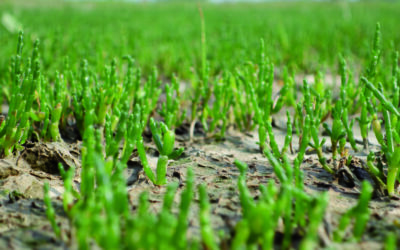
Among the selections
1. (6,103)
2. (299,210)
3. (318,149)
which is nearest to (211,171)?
(318,149)

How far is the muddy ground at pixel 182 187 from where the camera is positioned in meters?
1.29

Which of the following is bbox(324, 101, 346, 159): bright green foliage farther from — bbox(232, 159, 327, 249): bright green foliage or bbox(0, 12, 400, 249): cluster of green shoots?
bbox(232, 159, 327, 249): bright green foliage

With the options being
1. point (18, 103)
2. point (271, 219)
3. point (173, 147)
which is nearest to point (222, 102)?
point (173, 147)

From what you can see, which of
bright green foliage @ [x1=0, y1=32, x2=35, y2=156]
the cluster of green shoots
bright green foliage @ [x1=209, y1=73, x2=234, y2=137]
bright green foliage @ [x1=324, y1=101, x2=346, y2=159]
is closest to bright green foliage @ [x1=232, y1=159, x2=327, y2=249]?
the cluster of green shoots

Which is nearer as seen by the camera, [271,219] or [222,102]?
[271,219]

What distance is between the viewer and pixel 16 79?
5.59 feet

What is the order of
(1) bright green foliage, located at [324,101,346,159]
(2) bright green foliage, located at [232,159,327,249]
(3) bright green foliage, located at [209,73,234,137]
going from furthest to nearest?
(3) bright green foliage, located at [209,73,234,137]
(1) bright green foliage, located at [324,101,346,159]
(2) bright green foliage, located at [232,159,327,249]

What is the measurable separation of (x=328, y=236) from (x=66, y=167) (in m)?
1.16

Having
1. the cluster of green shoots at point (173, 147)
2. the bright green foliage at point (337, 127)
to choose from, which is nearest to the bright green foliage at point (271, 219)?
the cluster of green shoots at point (173, 147)

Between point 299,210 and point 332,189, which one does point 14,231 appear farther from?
point 332,189

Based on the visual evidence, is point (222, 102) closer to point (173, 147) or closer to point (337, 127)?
point (173, 147)

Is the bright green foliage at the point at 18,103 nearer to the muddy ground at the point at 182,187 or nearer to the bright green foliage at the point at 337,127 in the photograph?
the muddy ground at the point at 182,187

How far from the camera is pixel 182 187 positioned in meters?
1.66

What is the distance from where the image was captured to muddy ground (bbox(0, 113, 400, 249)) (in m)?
1.29
